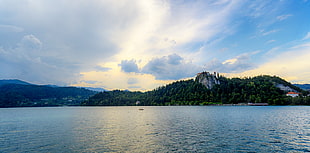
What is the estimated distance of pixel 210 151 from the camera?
90.6 feet

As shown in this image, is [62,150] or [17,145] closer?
[62,150]

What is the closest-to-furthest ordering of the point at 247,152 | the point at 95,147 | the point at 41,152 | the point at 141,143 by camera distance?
1. the point at 247,152
2. the point at 41,152
3. the point at 95,147
4. the point at 141,143

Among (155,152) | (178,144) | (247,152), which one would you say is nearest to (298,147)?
(247,152)

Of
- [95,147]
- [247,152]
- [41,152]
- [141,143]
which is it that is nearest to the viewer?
[247,152]

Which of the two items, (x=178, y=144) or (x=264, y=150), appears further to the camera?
(x=178, y=144)

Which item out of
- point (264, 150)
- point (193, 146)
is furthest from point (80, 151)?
point (264, 150)

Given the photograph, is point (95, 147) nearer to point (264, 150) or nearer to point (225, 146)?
point (225, 146)

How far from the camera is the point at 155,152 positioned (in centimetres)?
2777

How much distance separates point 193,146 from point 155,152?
6.74 metres

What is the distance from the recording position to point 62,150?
29922mm

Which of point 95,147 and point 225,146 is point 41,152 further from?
point 225,146

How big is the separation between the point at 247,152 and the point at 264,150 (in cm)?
313

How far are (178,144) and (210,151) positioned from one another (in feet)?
20.2

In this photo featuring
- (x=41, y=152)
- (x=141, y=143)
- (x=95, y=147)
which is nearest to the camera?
(x=41, y=152)
